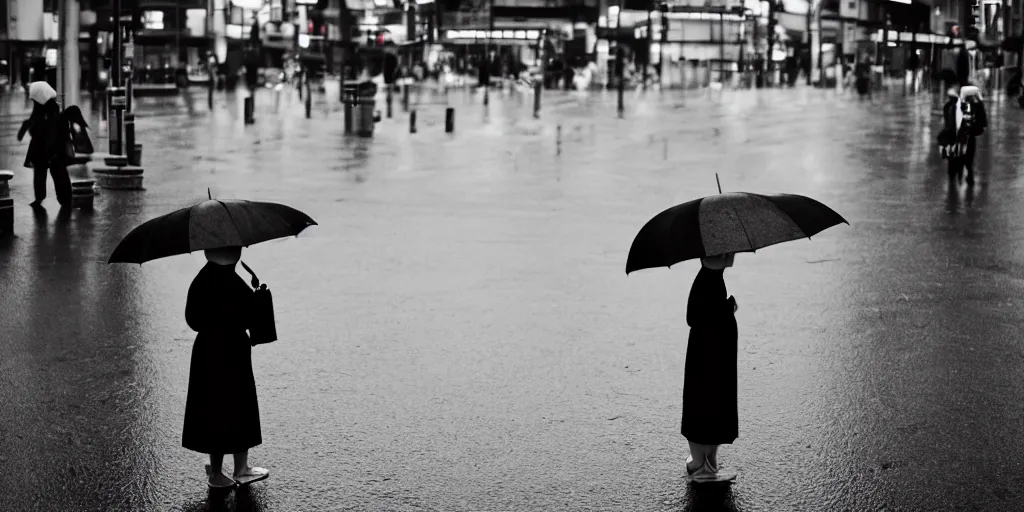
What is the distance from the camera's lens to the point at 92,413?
23.8 ft

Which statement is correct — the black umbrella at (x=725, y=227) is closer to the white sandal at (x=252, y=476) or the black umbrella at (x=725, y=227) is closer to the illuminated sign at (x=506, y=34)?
the white sandal at (x=252, y=476)

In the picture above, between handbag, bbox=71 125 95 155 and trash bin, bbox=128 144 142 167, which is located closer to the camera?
handbag, bbox=71 125 95 155

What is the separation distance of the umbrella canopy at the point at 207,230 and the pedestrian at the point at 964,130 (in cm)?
1691

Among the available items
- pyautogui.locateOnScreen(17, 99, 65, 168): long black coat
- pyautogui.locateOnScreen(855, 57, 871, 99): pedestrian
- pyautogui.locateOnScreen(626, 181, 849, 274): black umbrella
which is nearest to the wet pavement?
pyautogui.locateOnScreen(17, 99, 65, 168): long black coat

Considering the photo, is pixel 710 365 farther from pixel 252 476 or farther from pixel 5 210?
pixel 5 210

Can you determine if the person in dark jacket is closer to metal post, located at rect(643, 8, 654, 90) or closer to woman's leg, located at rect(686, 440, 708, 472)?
woman's leg, located at rect(686, 440, 708, 472)

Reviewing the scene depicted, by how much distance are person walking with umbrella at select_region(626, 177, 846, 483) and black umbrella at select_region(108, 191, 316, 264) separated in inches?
63.5

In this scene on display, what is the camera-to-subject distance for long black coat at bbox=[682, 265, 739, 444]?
236 inches

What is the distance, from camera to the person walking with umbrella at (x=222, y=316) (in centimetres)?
572

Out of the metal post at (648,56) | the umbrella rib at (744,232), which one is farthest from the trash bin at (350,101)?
the metal post at (648,56)

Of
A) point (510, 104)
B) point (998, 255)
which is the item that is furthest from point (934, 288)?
point (510, 104)

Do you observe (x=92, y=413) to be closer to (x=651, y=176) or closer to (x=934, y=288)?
(x=934, y=288)

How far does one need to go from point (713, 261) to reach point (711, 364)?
1.55ft

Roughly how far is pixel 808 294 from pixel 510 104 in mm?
41314
